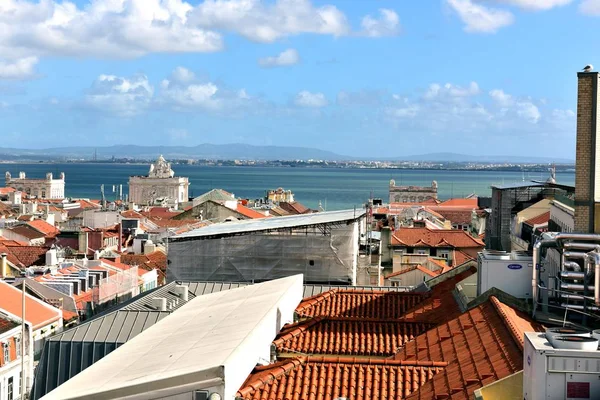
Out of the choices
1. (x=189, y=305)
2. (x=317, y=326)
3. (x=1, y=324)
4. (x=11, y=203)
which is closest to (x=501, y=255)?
(x=317, y=326)

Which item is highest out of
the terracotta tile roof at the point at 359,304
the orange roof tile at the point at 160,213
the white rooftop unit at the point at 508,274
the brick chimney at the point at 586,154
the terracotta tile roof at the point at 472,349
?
the brick chimney at the point at 586,154

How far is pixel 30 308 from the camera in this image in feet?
84.9

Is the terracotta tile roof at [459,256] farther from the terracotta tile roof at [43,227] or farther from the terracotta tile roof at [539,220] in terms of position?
the terracotta tile roof at [43,227]

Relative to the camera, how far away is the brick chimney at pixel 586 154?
1496 cm

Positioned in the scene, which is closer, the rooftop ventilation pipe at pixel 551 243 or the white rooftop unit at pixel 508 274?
the rooftop ventilation pipe at pixel 551 243

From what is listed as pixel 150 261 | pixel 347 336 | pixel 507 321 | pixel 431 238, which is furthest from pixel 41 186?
pixel 507 321

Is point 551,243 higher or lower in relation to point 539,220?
higher

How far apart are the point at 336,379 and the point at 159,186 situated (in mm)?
119225

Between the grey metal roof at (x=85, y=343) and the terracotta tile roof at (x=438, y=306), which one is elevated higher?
the terracotta tile roof at (x=438, y=306)

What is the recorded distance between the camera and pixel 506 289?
14766mm

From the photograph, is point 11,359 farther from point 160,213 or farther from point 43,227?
point 160,213

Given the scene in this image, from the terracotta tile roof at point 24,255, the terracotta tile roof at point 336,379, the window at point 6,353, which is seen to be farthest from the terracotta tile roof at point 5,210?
the terracotta tile roof at point 336,379

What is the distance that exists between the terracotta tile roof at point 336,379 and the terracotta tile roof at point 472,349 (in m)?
0.27

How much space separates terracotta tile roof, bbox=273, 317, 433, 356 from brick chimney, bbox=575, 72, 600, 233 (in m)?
3.23
